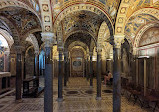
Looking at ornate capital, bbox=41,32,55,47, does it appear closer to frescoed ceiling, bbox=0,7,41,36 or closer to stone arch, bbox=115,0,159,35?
frescoed ceiling, bbox=0,7,41,36

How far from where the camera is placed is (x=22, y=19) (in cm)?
852

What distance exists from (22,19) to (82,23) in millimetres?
4704

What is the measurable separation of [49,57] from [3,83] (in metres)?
9.42

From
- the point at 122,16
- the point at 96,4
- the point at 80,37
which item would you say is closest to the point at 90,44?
the point at 80,37

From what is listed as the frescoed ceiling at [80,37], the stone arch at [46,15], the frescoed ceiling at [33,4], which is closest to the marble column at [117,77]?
the stone arch at [46,15]

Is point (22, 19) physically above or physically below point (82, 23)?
below

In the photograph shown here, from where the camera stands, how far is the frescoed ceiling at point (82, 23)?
895cm

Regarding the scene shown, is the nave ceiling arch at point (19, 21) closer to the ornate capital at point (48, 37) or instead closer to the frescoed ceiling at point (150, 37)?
the ornate capital at point (48, 37)

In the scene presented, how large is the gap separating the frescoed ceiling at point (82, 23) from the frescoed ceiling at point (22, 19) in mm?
2318

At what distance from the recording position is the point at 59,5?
5.98 meters

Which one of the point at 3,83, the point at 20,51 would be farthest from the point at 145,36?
the point at 3,83

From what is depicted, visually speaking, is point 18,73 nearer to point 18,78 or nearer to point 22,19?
point 18,78

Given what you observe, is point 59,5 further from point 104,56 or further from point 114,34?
point 104,56

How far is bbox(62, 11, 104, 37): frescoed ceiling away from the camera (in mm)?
8945
